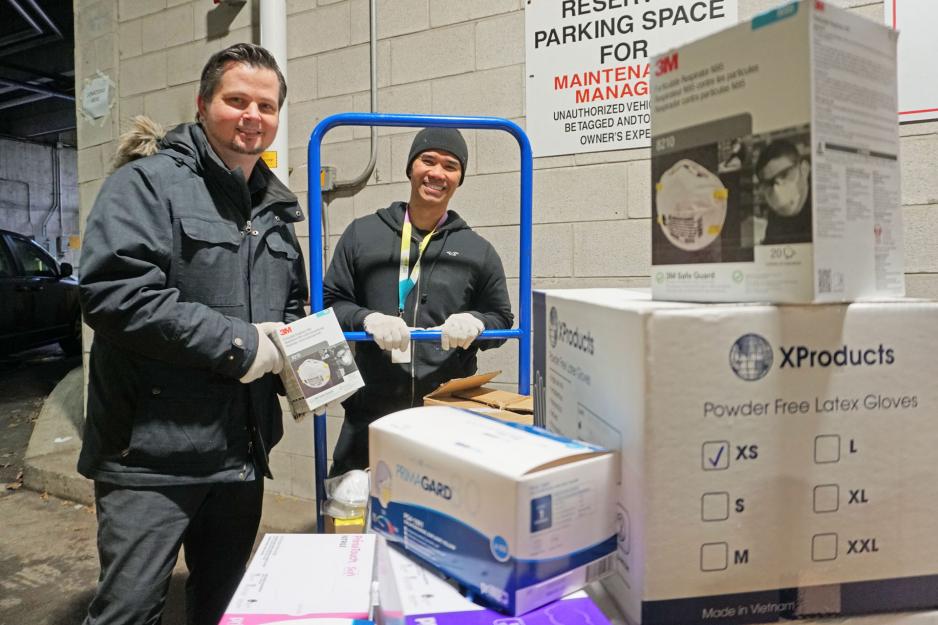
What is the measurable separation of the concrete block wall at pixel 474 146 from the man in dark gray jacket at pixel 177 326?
1089mm

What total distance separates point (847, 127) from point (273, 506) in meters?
2.70

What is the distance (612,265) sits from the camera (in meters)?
2.18

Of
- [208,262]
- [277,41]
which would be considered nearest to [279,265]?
[208,262]

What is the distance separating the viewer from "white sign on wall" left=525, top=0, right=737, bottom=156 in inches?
80.7

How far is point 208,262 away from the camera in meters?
1.28

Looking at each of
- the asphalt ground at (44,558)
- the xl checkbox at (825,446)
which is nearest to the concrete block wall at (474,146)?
the asphalt ground at (44,558)

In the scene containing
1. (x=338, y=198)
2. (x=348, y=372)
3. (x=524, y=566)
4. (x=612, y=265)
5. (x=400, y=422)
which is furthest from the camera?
(x=338, y=198)

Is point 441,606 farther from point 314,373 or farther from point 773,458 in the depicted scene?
point 314,373

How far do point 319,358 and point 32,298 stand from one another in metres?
6.18

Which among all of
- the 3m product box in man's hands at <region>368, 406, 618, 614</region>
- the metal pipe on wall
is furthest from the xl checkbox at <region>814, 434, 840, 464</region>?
the metal pipe on wall

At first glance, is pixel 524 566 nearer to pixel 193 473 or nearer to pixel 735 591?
pixel 735 591

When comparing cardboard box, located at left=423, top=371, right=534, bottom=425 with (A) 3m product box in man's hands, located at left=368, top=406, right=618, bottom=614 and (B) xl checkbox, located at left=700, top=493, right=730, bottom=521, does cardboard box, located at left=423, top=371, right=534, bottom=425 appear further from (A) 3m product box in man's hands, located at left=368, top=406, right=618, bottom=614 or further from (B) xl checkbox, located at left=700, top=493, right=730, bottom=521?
(B) xl checkbox, located at left=700, top=493, right=730, bottom=521

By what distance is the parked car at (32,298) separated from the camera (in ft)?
18.6

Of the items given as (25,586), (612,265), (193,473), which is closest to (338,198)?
(612,265)
